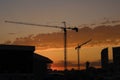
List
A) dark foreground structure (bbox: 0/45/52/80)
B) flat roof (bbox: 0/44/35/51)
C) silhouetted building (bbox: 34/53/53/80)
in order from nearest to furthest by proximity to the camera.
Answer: flat roof (bbox: 0/44/35/51) → dark foreground structure (bbox: 0/45/52/80) → silhouetted building (bbox: 34/53/53/80)

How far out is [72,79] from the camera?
386ft

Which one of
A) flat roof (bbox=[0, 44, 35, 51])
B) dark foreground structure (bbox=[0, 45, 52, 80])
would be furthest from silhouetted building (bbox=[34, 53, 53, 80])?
flat roof (bbox=[0, 44, 35, 51])

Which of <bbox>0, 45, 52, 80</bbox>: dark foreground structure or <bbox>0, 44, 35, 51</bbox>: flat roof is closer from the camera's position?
<bbox>0, 44, 35, 51</bbox>: flat roof

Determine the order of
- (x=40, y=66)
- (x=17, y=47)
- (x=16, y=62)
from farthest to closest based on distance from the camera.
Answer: (x=40, y=66), (x=17, y=47), (x=16, y=62)

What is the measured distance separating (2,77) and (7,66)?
9.46ft

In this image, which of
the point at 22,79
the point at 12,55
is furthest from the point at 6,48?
the point at 22,79

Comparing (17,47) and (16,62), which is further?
(17,47)

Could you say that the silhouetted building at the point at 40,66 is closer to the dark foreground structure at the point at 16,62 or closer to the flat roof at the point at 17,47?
the dark foreground structure at the point at 16,62

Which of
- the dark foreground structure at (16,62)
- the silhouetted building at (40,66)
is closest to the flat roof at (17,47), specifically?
the dark foreground structure at (16,62)

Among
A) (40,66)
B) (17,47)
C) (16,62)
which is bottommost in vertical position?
(40,66)

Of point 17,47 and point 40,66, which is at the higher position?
point 17,47

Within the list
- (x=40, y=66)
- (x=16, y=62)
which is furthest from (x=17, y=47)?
(x=40, y=66)

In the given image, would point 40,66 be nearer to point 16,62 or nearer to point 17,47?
point 16,62

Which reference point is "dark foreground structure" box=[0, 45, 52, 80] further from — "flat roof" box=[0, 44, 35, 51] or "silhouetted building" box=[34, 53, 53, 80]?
"silhouetted building" box=[34, 53, 53, 80]
